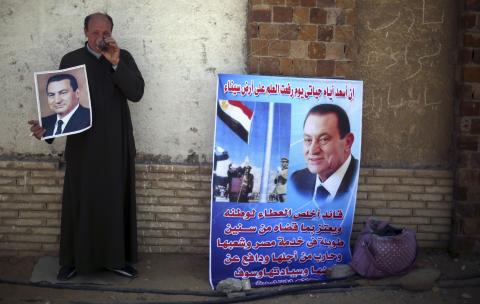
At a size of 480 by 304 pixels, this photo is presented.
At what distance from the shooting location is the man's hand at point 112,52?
415 cm

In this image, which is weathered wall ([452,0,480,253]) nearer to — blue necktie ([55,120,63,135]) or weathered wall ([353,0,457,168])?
weathered wall ([353,0,457,168])

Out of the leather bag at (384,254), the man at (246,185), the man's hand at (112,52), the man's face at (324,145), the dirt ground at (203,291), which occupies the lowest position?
the dirt ground at (203,291)

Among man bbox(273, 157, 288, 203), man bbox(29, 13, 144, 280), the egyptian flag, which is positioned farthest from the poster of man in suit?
man bbox(273, 157, 288, 203)

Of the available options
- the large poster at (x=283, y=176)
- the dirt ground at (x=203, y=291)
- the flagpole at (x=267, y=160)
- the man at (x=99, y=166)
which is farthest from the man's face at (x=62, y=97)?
the flagpole at (x=267, y=160)

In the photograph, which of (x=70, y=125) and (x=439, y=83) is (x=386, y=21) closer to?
(x=439, y=83)

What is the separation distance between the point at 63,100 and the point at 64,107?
0.17 feet

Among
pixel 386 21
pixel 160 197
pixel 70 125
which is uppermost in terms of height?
pixel 386 21

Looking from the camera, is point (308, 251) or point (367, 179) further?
point (367, 179)

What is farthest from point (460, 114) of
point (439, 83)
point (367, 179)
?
point (367, 179)

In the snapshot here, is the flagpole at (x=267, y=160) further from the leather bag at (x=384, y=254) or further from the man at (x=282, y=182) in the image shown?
the leather bag at (x=384, y=254)

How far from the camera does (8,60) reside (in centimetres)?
478

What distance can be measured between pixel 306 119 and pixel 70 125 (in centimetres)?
177

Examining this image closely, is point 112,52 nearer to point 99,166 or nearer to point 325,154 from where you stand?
point 99,166

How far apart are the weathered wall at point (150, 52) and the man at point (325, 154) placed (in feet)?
2.66
